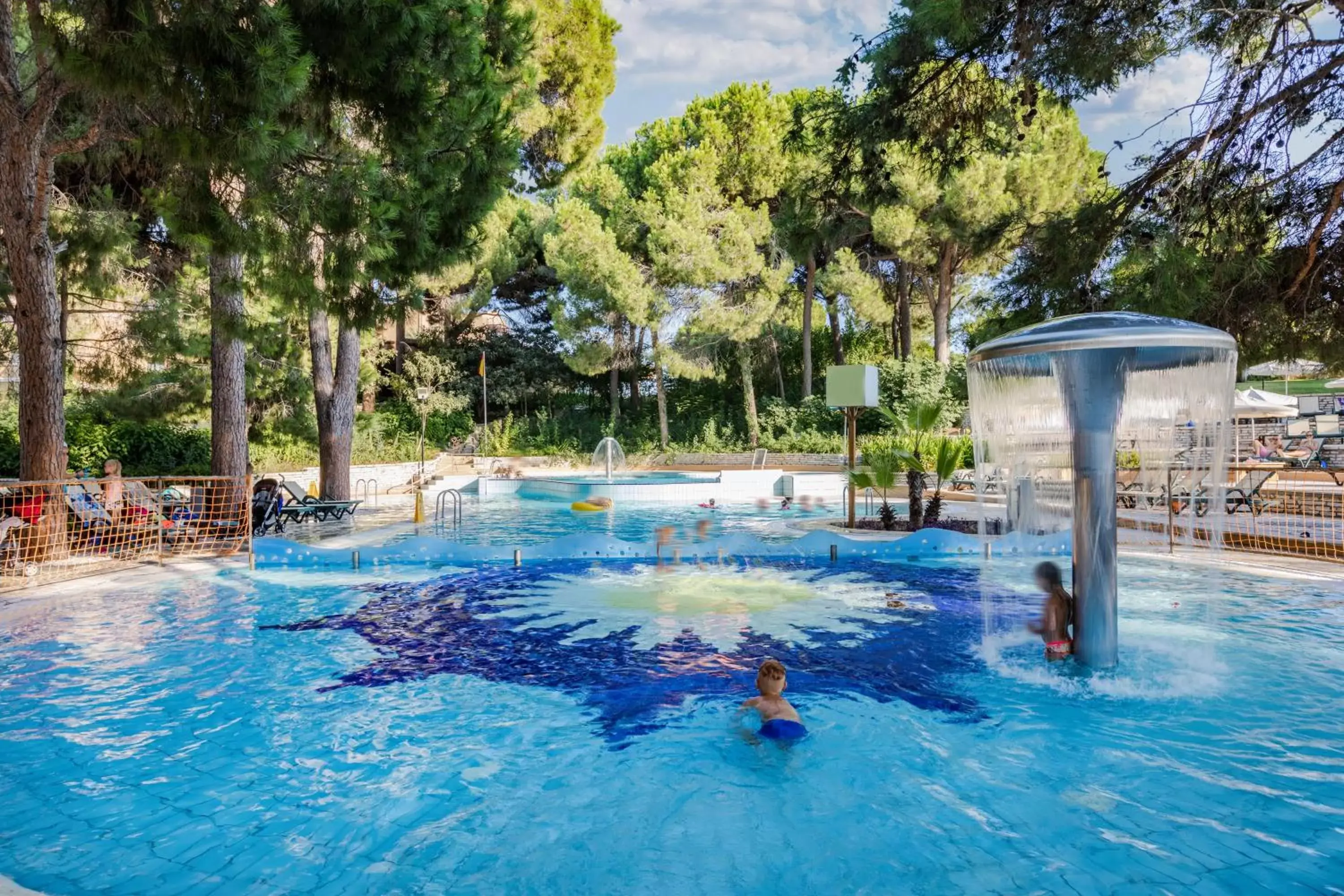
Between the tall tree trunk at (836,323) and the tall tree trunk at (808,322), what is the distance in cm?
114

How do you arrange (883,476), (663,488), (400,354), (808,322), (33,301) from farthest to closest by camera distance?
(400,354) < (808,322) < (663,488) < (883,476) < (33,301)

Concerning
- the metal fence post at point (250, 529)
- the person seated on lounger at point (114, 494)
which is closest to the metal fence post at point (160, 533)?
the person seated on lounger at point (114, 494)

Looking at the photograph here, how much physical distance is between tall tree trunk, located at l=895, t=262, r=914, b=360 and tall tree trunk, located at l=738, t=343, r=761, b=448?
5.31 meters

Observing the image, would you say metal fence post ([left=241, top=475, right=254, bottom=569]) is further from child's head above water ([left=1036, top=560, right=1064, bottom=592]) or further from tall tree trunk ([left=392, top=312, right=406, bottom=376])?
tall tree trunk ([left=392, top=312, right=406, bottom=376])

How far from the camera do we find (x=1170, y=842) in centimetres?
354

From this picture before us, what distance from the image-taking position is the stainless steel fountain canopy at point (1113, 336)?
181 inches

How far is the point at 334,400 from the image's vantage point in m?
14.5

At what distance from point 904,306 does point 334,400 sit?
815 inches

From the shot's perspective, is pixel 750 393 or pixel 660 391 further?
pixel 660 391

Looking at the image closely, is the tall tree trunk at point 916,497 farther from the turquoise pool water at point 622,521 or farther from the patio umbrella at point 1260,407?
the patio umbrella at point 1260,407

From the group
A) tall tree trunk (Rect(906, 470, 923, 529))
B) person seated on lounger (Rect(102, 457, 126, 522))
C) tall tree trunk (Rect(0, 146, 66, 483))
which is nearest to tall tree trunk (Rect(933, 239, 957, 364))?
tall tree trunk (Rect(906, 470, 923, 529))

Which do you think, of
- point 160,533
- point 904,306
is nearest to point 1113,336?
point 160,533

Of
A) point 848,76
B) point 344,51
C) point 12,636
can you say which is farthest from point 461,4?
point 12,636

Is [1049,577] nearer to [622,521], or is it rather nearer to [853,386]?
[853,386]
